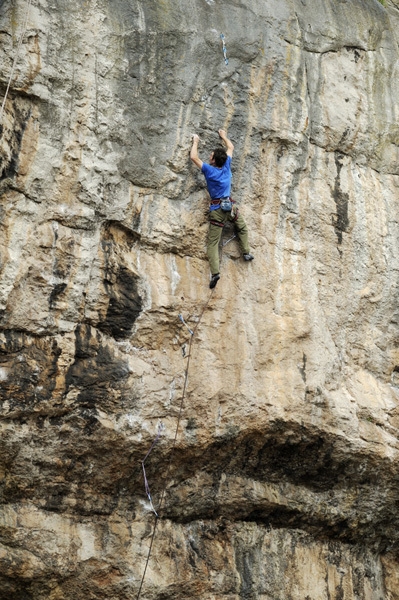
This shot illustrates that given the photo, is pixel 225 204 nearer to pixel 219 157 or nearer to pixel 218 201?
pixel 218 201

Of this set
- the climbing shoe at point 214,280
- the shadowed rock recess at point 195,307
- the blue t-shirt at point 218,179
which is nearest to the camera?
the shadowed rock recess at point 195,307

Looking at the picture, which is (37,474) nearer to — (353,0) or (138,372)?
(138,372)

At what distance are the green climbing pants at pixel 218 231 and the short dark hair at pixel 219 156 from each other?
1.73ft

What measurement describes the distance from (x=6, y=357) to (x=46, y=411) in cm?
71

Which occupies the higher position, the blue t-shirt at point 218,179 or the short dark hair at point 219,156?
the short dark hair at point 219,156

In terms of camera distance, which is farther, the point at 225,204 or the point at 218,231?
the point at 218,231

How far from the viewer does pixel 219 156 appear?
10.2 metres

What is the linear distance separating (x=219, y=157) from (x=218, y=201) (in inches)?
19.6

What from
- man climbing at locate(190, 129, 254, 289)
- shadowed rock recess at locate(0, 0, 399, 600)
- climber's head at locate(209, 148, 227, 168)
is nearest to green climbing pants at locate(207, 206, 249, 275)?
man climbing at locate(190, 129, 254, 289)

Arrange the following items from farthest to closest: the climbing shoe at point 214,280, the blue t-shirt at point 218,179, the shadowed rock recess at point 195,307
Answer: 1. the climbing shoe at point 214,280
2. the blue t-shirt at point 218,179
3. the shadowed rock recess at point 195,307

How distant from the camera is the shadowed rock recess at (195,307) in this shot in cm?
956

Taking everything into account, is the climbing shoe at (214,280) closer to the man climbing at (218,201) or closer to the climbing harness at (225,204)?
the man climbing at (218,201)

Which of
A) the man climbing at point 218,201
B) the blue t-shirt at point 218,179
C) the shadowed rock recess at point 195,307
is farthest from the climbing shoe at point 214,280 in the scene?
the blue t-shirt at point 218,179

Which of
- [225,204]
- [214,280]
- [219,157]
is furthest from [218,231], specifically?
[219,157]
